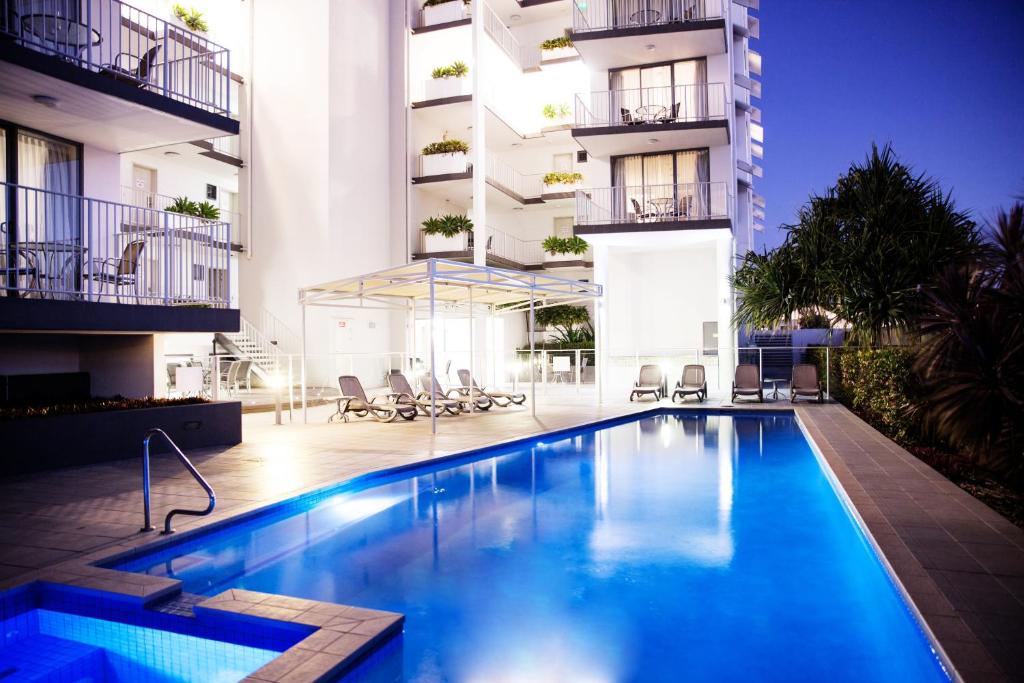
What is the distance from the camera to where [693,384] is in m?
17.4

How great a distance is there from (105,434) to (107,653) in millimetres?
5529

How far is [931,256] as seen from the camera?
44.7 feet

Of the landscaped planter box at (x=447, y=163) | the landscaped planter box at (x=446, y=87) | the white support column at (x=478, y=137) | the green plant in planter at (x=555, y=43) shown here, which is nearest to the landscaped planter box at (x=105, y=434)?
the white support column at (x=478, y=137)

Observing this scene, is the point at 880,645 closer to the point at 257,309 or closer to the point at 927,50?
the point at 257,309

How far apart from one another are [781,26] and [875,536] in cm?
13810

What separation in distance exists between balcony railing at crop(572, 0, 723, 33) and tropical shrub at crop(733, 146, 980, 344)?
7.81 meters

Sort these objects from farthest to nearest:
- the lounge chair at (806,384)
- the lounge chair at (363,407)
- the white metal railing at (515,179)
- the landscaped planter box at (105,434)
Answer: the white metal railing at (515,179) < the lounge chair at (806,384) < the lounge chair at (363,407) < the landscaped planter box at (105,434)

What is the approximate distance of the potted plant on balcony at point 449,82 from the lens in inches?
973

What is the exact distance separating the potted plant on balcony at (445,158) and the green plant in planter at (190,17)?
7795 mm

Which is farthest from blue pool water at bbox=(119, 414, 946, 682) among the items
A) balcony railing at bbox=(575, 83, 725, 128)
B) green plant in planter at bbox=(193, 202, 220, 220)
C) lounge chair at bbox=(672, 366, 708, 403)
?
green plant in planter at bbox=(193, 202, 220, 220)

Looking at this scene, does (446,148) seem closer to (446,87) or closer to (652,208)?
(446,87)

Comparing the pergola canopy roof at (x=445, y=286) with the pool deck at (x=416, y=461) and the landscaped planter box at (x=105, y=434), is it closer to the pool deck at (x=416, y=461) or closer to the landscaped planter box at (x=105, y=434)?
the pool deck at (x=416, y=461)

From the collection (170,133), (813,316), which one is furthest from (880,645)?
(813,316)

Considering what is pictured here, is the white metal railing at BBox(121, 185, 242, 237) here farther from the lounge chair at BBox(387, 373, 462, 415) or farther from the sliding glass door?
the sliding glass door
